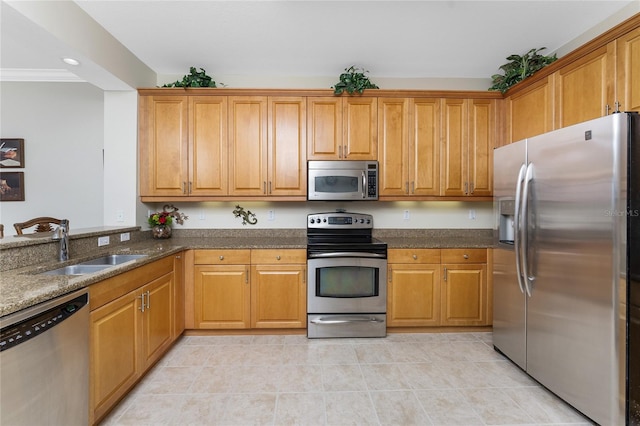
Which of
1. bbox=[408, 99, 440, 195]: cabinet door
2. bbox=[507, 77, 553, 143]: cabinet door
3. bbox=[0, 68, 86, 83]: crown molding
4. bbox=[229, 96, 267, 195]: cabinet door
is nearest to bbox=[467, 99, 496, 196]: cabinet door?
bbox=[507, 77, 553, 143]: cabinet door

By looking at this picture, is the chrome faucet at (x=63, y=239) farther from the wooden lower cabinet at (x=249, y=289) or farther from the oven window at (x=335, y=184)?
the oven window at (x=335, y=184)

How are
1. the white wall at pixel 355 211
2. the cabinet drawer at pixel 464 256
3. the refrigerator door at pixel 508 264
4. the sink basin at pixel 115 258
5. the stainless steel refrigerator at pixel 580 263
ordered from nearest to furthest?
the stainless steel refrigerator at pixel 580 263, the refrigerator door at pixel 508 264, the sink basin at pixel 115 258, the cabinet drawer at pixel 464 256, the white wall at pixel 355 211

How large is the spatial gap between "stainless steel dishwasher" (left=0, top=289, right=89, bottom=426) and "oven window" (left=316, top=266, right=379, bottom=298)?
5.77ft

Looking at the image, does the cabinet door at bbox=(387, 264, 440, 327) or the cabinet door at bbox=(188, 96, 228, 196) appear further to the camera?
the cabinet door at bbox=(188, 96, 228, 196)

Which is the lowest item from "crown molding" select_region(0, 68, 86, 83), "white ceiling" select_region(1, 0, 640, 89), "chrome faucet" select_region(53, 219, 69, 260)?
"chrome faucet" select_region(53, 219, 69, 260)

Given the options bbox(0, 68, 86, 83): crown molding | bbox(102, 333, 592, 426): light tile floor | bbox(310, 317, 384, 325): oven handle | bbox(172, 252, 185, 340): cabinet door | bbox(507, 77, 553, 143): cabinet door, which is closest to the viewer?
bbox(102, 333, 592, 426): light tile floor

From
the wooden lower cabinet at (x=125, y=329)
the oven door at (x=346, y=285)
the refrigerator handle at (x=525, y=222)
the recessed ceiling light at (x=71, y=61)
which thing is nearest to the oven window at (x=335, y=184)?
the oven door at (x=346, y=285)

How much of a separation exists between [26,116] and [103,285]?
348 cm

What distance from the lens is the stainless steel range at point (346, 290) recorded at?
108 inches

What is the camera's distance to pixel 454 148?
304cm

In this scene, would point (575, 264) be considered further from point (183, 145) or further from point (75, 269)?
point (183, 145)

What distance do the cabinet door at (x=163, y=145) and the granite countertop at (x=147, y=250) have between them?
587 millimetres

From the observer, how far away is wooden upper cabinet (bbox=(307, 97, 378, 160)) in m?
2.99

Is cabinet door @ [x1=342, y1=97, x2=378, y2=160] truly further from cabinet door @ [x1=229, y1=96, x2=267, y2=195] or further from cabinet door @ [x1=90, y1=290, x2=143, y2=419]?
cabinet door @ [x1=90, y1=290, x2=143, y2=419]
